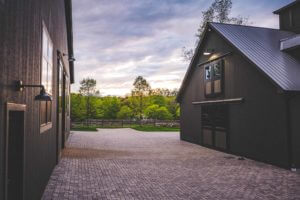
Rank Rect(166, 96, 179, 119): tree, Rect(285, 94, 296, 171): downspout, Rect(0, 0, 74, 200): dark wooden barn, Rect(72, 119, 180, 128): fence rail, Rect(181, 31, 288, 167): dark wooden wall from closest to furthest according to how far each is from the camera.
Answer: Rect(0, 0, 74, 200): dark wooden barn → Rect(285, 94, 296, 171): downspout → Rect(181, 31, 288, 167): dark wooden wall → Rect(72, 119, 180, 128): fence rail → Rect(166, 96, 179, 119): tree

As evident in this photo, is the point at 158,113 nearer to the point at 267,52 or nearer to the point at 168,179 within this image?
the point at 267,52

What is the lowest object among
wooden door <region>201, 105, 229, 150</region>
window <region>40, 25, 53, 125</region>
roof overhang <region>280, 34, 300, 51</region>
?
wooden door <region>201, 105, 229, 150</region>

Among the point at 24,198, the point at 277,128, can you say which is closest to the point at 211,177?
the point at 277,128

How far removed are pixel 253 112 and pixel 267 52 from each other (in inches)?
126

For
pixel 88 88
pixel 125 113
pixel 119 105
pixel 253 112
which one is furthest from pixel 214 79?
pixel 119 105

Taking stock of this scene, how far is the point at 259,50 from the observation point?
1347 cm

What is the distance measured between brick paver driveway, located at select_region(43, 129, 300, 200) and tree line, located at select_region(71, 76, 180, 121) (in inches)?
1102

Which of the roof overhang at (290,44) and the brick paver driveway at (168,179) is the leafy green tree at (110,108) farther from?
the roof overhang at (290,44)

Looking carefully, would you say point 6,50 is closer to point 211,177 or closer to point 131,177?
point 131,177

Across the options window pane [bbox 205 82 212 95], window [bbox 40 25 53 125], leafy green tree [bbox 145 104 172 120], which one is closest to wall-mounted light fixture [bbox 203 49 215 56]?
window pane [bbox 205 82 212 95]

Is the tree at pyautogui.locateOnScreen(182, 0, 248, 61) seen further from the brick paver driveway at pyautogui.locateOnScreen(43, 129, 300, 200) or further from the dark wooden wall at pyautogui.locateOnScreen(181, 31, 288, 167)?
the brick paver driveway at pyautogui.locateOnScreen(43, 129, 300, 200)

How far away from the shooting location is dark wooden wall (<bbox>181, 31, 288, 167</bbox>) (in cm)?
1076

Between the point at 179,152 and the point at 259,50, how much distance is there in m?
6.22

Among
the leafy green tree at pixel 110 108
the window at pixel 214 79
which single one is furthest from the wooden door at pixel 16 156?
the leafy green tree at pixel 110 108
